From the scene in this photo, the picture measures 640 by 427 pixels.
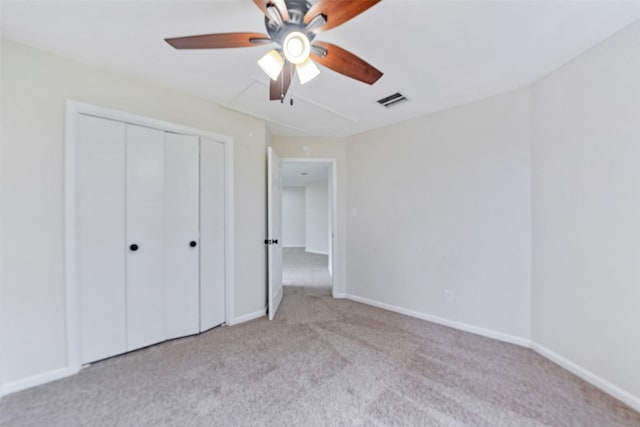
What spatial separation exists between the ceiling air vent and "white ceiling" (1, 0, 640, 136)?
0.07 m

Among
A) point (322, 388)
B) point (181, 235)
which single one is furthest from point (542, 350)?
point (181, 235)

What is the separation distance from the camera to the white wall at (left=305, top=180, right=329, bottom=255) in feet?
25.7

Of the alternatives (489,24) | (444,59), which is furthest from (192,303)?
(489,24)

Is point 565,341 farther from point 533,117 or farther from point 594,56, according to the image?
point 594,56

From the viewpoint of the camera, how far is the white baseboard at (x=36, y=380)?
1651mm

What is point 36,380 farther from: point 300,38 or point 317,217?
point 317,217

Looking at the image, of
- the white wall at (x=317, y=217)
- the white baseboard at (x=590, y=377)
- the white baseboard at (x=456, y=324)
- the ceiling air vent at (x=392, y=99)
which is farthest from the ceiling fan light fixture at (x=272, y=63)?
the white wall at (x=317, y=217)

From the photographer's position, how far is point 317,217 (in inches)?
316

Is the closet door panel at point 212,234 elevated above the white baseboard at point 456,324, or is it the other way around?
the closet door panel at point 212,234

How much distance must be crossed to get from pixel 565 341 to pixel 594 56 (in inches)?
84.5

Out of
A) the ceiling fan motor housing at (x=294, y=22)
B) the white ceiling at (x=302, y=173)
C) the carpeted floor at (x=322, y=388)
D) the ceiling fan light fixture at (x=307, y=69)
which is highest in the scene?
the white ceiling at (x=302, y=173)

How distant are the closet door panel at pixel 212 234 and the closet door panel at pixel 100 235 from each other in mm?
645

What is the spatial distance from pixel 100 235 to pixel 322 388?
6.90ft

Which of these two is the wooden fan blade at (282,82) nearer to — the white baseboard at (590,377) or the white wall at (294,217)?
the white baseboard at (590,377)
